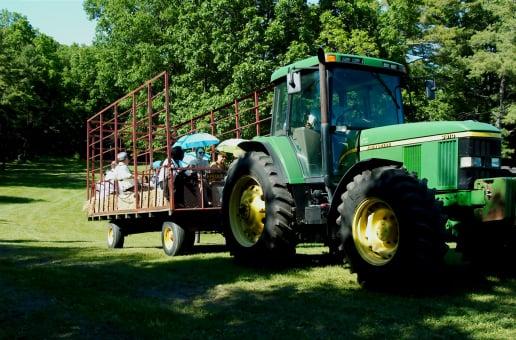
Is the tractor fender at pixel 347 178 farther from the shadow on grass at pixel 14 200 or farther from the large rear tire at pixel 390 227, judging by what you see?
the shadow on grass at pixel 14 200

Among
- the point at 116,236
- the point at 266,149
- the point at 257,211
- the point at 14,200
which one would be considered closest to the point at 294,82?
the point at 266,149

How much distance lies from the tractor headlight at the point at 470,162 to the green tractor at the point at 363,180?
0.01 m

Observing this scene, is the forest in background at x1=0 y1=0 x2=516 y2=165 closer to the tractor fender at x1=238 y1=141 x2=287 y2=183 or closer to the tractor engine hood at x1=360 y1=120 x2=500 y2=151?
the tractor fender at x1=238 y1=141 x2=287 y2=183

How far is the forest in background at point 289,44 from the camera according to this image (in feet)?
84.8

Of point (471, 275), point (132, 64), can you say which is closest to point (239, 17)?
point (132, 64)

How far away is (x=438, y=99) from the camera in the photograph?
89.9ft

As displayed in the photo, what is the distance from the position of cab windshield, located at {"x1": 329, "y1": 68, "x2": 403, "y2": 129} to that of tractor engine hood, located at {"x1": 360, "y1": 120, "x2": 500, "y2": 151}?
12.8 inches

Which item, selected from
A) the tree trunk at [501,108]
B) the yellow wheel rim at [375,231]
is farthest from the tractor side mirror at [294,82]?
the tree trunk at [501,108]

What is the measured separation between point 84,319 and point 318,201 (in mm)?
3385

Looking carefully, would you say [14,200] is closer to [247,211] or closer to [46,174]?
[46,174]

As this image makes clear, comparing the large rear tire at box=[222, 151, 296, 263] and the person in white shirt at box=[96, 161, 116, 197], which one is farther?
the person in white shirt at box=[96, 161, 116, 197]

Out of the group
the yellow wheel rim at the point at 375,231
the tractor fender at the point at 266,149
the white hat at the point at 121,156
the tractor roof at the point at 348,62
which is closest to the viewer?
the yellow wheel rim at the point at 375,231

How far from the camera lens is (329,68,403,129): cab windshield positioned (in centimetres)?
739

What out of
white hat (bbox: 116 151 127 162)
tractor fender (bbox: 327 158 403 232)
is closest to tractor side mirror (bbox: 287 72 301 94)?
tractor fender (bbox: 327 158 403 232)
